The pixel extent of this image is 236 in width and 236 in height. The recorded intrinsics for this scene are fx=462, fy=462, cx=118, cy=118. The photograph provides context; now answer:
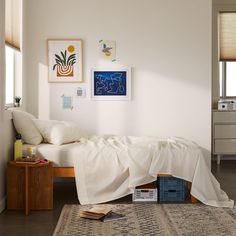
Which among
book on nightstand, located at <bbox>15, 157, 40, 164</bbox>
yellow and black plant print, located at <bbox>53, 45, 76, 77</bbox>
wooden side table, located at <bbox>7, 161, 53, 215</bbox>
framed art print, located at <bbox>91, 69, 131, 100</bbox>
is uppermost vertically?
yellow and black plant print, located at <bbox>53, 45, 76, 77</bbox>

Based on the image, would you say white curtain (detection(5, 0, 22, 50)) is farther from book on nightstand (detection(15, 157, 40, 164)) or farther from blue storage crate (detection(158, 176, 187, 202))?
blue storage crate (detection(158, 176, 187, 202))

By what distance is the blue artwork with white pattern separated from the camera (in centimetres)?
560

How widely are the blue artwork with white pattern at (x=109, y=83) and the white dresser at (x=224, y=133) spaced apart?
2085 mm

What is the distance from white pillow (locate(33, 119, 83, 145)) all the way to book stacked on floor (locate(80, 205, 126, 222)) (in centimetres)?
102

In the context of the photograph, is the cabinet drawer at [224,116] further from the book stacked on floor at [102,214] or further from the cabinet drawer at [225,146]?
the book stacked on floor at [102,214]

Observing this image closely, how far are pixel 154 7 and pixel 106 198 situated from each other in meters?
2.46

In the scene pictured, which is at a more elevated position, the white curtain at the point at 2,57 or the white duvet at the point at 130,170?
the white curtain at the point at 2,57

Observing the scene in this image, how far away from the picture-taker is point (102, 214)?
392 centimetres

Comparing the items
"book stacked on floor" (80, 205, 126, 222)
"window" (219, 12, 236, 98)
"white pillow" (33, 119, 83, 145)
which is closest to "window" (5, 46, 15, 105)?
"white pillow" (33, 119, 83, 145)

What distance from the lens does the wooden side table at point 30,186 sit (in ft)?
13.9

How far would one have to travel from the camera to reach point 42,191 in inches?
168

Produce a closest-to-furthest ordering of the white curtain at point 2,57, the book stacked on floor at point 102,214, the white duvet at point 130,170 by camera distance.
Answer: the book stacked on floor at point 102,214 < the white curtain at point 2,57 < the white duvet at point 130,170

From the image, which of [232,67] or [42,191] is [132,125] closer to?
[42,191]

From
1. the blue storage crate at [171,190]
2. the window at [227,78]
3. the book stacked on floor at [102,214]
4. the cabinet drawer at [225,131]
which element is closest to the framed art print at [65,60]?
the blue storage crate at [171,190]
